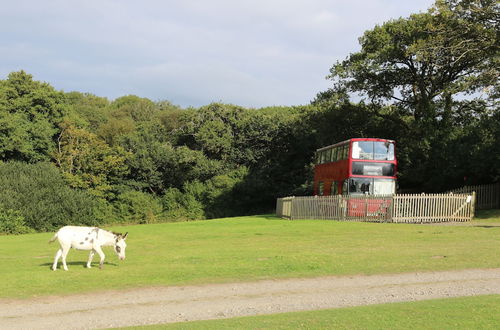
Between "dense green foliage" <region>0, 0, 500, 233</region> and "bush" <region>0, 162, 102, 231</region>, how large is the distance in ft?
0.38

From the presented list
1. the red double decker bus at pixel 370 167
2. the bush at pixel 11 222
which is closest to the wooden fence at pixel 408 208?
the red double decker bus at pixel 370 167

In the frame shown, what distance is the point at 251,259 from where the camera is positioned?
1612 cm

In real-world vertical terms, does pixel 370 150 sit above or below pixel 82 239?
above

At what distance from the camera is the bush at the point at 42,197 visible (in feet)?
164

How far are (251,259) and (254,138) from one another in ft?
157

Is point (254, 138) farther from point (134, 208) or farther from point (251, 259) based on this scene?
point (251, 259)

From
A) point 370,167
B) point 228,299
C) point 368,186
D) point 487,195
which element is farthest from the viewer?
point 487,195

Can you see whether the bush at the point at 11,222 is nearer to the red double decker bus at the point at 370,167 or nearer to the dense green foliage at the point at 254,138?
the dense green foliage at the point at 254,138

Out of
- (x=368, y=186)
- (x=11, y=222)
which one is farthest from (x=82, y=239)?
(x=11, y=222)

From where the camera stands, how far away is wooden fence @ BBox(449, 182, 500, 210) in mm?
38031

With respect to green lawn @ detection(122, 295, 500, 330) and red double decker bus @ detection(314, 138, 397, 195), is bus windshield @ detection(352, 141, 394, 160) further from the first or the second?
green lawn @ detection(122, 295, 500, 330)

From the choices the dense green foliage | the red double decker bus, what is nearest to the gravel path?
the red double decker bus

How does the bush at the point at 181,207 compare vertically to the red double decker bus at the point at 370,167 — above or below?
below

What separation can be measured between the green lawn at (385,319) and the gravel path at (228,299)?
2.35 feet
